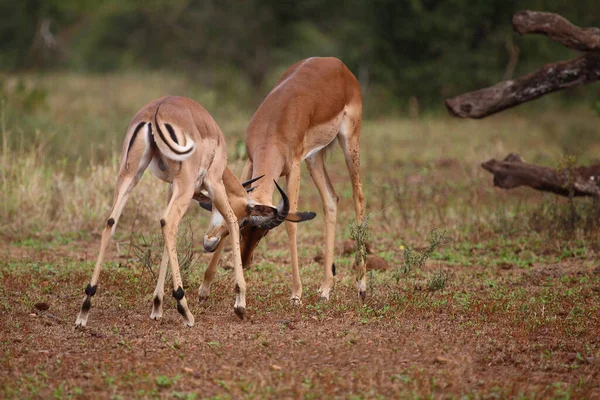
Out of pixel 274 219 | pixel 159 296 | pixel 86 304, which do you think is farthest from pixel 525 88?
pixel 86 304

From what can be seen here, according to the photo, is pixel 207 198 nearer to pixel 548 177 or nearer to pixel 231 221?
pixel 231 221

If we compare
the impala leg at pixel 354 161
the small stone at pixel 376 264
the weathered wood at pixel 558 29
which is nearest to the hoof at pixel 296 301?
the impala leg at pixel 354 161

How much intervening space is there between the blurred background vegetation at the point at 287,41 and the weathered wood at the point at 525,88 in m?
9.74

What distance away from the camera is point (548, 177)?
27.4 feet

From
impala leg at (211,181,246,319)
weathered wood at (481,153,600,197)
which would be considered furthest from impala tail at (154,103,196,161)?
weathered wood at (481,153,600,197)

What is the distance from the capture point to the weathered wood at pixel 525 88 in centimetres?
836

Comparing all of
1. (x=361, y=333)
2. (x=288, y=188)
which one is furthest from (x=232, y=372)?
(x=288, y=188)

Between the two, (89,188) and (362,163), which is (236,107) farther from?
(89,188)

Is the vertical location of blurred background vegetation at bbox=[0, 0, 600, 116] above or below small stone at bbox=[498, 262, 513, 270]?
above

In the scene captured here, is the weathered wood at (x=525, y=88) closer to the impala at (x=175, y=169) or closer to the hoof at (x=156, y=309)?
the impala at (x=175, y=169)

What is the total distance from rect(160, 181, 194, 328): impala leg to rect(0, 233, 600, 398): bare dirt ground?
14cm

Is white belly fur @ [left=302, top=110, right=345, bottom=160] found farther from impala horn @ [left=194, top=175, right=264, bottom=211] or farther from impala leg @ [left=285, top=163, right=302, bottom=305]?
impala horn @ [left=194, top=175, right=264, bottom=211]

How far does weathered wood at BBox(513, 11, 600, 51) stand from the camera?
26.7ft

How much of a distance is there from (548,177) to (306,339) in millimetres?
4011
